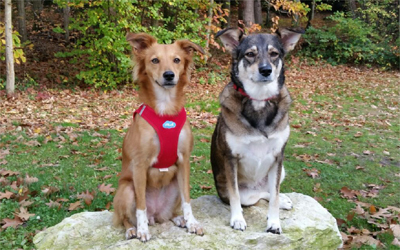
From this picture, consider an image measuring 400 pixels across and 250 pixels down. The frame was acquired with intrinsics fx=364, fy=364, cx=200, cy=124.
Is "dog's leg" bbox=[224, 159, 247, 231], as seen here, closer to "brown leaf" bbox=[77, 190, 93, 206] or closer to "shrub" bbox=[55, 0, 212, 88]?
"brown leaf" bbox=[77, 190, 93, 206]

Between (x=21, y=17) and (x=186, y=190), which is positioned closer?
(x=186, y=190)

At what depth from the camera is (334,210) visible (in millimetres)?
5363

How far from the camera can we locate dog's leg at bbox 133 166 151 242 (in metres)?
3.29

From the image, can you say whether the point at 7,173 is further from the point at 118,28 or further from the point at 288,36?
the point at 118,28

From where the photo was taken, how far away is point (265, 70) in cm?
334

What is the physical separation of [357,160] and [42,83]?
1087 centimetres

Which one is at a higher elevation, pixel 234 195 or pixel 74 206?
pixel 234 195

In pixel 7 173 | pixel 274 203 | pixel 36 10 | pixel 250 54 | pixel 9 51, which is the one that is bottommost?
pixel 7 173

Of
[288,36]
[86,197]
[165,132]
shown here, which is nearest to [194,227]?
[165,132]

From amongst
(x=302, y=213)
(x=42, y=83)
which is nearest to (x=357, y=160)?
(x=302, y=213)

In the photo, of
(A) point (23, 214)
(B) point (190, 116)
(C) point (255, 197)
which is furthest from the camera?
(B) point (190, 116)

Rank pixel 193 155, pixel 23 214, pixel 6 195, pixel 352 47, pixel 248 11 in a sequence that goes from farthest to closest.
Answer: pixel 352 47, pixel 248 11, pixel 193 155, pixel 6 195, pixel 23 214

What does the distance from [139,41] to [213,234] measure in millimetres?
1990

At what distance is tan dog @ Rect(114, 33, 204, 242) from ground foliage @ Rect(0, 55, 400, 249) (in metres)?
1.58
